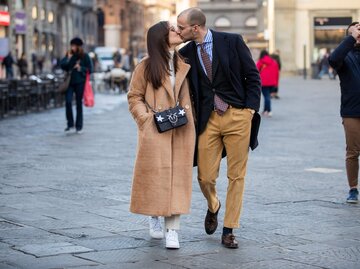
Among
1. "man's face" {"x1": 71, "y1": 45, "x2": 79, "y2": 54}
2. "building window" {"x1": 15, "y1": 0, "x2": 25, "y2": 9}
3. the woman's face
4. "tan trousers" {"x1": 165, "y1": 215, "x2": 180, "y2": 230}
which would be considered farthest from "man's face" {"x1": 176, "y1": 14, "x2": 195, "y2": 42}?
"building window" {"x1": 15, "y1": 0, "x2": 25, "y2": 9}

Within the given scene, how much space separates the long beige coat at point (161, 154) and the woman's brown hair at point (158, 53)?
0.07 m

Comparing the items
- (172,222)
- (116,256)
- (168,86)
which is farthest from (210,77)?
(116,256)

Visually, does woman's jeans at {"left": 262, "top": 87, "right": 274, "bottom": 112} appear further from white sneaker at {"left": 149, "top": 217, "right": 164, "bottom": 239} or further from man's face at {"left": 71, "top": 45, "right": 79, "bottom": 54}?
white sneaker at {"left": 149, "top": 217, "right": 164, "bottom": 239}

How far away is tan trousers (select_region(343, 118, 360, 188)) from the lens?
10125 millimetres

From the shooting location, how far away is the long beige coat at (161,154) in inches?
307

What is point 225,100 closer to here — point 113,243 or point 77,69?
point 113,243

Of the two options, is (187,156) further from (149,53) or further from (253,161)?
(253,161)

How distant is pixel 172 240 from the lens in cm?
773

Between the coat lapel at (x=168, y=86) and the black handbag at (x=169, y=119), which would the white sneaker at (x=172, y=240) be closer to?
the black handbag at (x=169, y=119)

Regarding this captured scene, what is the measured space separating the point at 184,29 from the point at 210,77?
43 cm

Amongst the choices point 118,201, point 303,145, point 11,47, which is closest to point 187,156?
point 118,201

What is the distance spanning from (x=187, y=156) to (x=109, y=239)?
902mm

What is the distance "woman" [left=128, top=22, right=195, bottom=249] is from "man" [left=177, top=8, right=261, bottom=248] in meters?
0.16

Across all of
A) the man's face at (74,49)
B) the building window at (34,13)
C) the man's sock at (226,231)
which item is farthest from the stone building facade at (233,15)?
the man's sock at (226,231)
